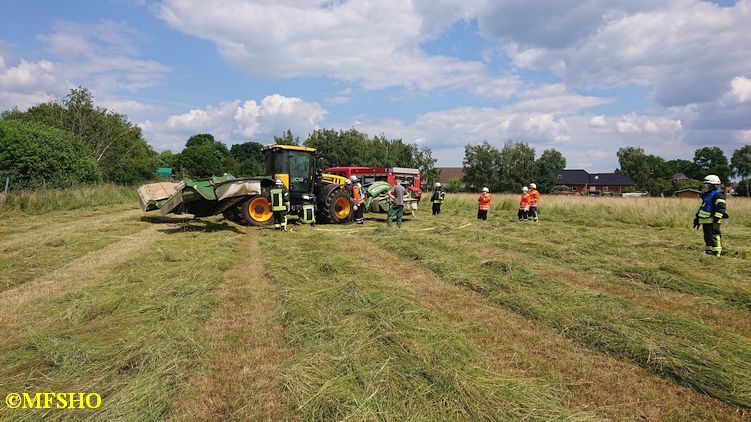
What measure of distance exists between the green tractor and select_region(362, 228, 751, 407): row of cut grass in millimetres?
6539

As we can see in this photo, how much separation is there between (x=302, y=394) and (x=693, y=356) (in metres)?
3.09

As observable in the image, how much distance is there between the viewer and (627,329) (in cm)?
405

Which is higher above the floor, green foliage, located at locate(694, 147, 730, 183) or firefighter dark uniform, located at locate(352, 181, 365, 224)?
green foliage, located at locate(694, 147, 730, 183)

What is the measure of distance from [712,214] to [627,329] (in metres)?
5.97

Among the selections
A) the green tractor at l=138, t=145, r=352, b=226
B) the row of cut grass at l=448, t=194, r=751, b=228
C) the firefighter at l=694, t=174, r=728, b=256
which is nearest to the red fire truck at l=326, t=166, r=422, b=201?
the row of cut grass at l=448, t=194, r=751, b=228

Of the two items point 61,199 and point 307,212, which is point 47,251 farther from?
point 61,199

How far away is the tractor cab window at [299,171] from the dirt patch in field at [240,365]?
7582 mm

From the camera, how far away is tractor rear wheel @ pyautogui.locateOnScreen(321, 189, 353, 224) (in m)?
13.0

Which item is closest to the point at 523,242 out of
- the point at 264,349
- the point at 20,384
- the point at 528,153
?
the point at 264,349

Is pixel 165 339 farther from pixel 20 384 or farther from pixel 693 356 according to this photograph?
pixel 693 356

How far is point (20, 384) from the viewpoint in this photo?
293cm

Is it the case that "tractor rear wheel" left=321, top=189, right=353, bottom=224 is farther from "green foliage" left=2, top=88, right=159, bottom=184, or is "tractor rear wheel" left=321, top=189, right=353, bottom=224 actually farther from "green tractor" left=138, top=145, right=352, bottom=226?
"green foliage" left=2, top=88, right=159, bottom=184

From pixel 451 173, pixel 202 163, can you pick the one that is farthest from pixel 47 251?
pixel 451 173

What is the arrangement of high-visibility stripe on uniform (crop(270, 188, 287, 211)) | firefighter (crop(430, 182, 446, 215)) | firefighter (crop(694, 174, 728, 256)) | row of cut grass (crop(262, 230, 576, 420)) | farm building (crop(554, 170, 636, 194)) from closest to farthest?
row of cut grass (crop(262, 230, 576, 420)) < firefighter (crop(694, 174, 728, 256)) < high-visibility stripe on uniform (crop(270, 188, 287, 211)) < firefighter (crop(430, 182, 446, 215)) < farm building (crop(554, 170, 636, 194))
